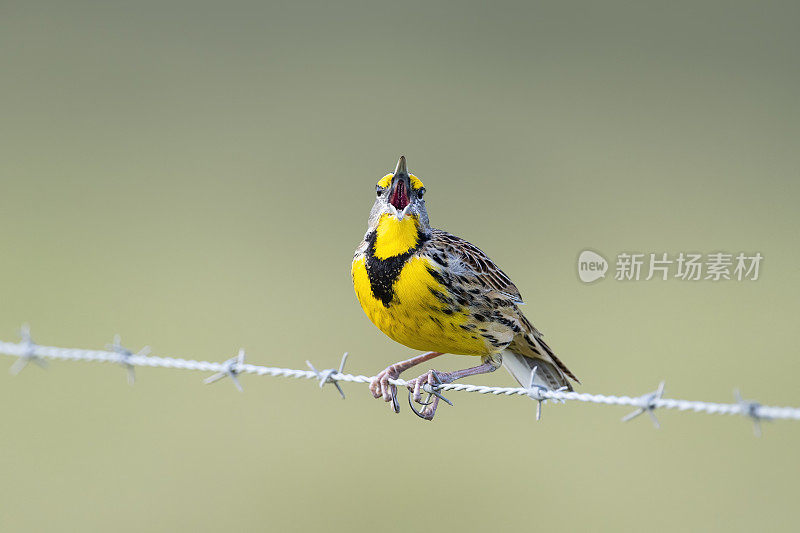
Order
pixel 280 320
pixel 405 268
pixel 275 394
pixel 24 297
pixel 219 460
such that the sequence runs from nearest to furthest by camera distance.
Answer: pixel 405 268 → pixel 219 460 → pixel 275 394 → pixel 280 320 → pixel 24 297

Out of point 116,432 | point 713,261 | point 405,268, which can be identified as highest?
point 713,261

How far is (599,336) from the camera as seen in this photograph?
308 inches

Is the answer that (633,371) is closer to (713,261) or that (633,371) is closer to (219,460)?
(713,261)

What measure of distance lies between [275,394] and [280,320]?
42.3 inches

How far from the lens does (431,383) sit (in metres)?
2.95

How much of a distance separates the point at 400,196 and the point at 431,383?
58 cm

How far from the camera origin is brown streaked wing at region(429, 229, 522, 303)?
9.98ft

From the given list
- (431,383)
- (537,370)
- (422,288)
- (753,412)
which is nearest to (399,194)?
(422,288)

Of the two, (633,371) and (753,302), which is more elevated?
(753,302)

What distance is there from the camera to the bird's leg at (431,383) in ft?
9.71

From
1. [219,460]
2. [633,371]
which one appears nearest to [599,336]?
[633,371]

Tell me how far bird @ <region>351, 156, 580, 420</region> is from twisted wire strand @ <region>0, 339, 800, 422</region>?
6.2 inches

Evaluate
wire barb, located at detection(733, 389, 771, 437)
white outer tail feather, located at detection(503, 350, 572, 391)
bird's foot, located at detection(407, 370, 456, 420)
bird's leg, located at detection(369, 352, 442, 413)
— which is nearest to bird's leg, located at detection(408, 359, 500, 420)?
bird's foot, located at detection(407, 370, 456, 420)

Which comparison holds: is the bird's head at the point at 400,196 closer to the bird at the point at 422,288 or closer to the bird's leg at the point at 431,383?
the bird at the point at 422,288
